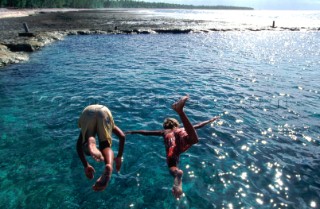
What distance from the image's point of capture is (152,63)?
2772cm

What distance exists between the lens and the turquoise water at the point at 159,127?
27.8 ft

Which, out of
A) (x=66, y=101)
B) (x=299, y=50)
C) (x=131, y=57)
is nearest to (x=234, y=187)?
(x=66, y=101)

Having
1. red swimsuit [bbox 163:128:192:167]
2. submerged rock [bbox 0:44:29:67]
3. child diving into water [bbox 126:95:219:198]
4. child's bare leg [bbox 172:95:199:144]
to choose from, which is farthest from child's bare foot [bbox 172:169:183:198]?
submerged rock [bbox 0:44:29:67]

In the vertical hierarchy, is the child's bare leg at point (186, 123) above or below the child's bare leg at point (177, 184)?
above

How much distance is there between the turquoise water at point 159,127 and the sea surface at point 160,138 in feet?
0.15

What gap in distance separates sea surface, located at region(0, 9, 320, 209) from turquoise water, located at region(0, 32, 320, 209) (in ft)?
0.15

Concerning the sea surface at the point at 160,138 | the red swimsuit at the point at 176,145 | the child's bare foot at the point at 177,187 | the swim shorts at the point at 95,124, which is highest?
the swim shorts at the point at 95,124

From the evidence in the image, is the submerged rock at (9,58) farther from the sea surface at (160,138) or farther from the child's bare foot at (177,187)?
the child's bare foot at (177,187)

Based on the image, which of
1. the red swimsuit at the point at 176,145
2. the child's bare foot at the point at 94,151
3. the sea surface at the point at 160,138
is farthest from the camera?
the red swimsuit at the point at 176,145

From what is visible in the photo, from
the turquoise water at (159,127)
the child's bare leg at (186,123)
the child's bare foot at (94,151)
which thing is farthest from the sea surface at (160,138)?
the child's bare foot at (94,151)

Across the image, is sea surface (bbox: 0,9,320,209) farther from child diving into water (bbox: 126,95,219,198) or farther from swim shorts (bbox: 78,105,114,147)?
swim shorts (bbox: 78,105,114,147)

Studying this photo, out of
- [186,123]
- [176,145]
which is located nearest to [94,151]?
[186,123]

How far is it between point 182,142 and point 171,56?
951 inches

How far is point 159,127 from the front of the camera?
43.5 ft
